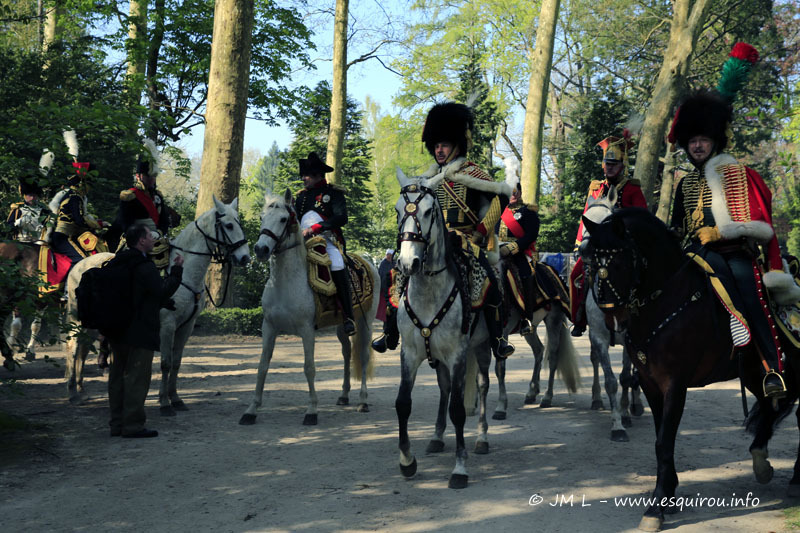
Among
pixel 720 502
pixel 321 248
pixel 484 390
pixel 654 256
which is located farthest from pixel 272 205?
pixel 720 502

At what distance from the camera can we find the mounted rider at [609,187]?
29.7 ft

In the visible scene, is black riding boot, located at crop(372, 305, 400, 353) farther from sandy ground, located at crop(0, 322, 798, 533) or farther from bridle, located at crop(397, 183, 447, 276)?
sandy ground, located at crop(0, 322, 798, 533)

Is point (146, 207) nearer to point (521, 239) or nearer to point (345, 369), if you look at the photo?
point (345, 369)

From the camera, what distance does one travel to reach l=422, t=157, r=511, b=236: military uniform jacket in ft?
23.6

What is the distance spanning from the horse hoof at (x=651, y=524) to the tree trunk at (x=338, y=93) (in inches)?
685

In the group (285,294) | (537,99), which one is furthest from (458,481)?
(537,99)

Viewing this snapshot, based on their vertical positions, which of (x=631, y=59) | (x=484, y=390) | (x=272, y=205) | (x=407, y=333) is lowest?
(x=484, y=390)

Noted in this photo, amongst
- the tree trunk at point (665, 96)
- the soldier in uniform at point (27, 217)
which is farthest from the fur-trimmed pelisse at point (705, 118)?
the tree trunk at point (665, 96)

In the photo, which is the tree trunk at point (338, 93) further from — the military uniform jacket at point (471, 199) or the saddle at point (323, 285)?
the military uniform jacket at point (471, 199)

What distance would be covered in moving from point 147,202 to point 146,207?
0.08m

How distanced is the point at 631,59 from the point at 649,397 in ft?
105

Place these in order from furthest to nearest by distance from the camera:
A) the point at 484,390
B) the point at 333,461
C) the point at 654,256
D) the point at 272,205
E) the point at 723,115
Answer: the point at 272,205 → the point at 484,390 → the point at 333,461 → the point at 723,115 → the point at 654,256

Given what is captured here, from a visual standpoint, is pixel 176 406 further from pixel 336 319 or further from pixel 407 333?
pixel 407 333

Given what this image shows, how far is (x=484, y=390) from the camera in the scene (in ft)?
25.5
